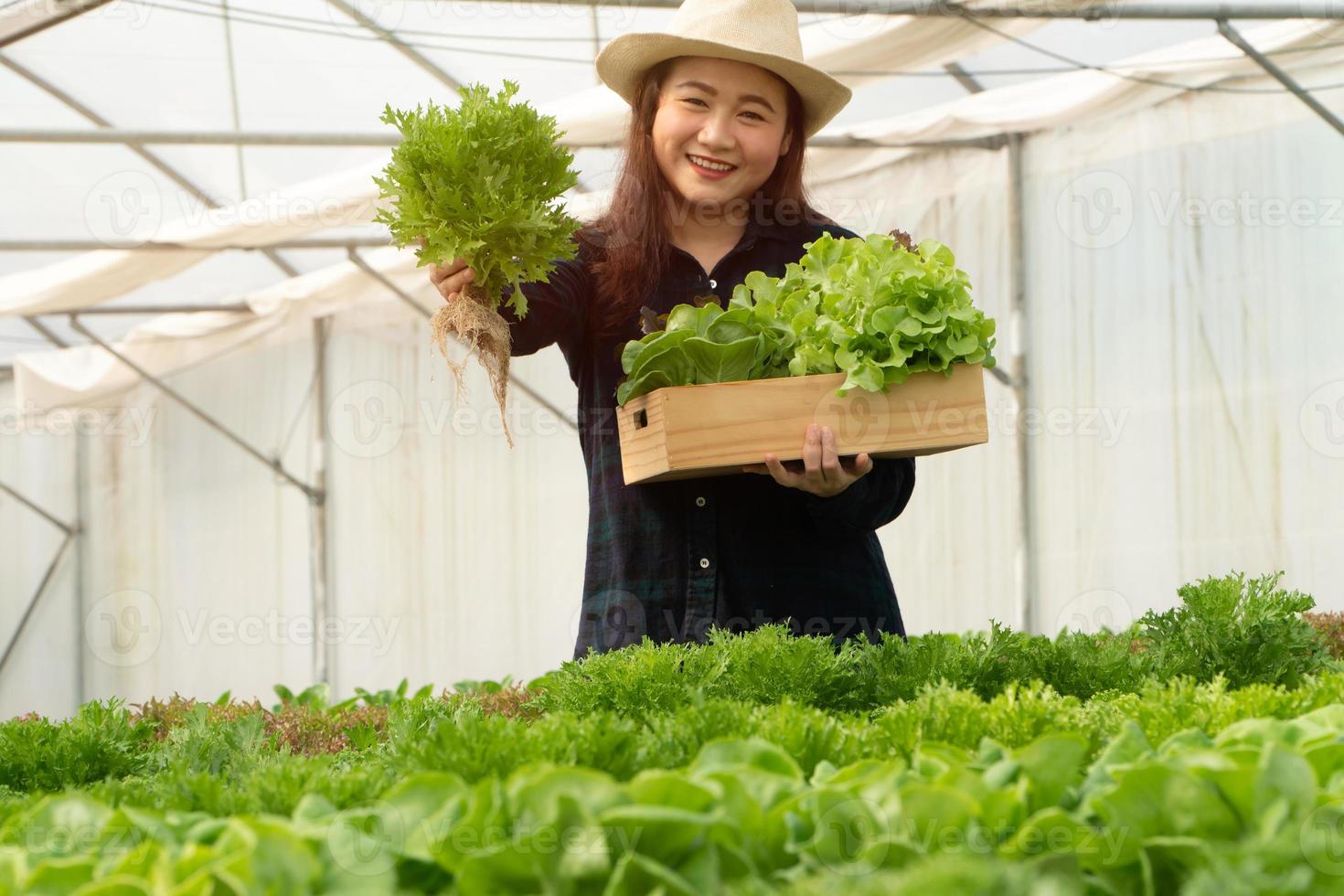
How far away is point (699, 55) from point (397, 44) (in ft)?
17.2

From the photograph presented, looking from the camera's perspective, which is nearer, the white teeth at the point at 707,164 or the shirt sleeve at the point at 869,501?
the shirt sleeve at the point at 869,501

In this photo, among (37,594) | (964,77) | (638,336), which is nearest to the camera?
(638,336)

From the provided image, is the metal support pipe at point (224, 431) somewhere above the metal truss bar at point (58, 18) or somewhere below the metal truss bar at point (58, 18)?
below

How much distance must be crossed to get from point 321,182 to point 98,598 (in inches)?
335

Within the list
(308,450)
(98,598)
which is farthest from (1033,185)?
(98,598)

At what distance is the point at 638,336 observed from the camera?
9.14 feet

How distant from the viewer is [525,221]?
7.22 ft

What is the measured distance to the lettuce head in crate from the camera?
7.11ft

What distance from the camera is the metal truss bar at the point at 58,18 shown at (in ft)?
19.7

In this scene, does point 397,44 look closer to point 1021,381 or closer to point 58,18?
point 58,18

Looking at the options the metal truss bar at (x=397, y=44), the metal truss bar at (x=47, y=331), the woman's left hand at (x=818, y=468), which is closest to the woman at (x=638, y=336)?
the woman's left hand at (x=818, y=468)

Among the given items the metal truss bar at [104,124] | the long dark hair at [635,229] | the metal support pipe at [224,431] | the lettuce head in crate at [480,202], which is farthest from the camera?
the metal support pipe at [224,431]

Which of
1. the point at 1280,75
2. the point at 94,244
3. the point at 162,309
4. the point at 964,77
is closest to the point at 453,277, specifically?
the point at 1280,75

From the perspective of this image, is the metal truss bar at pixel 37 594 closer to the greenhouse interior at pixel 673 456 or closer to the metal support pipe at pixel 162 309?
the greenhouse interior at pixel 673 456
